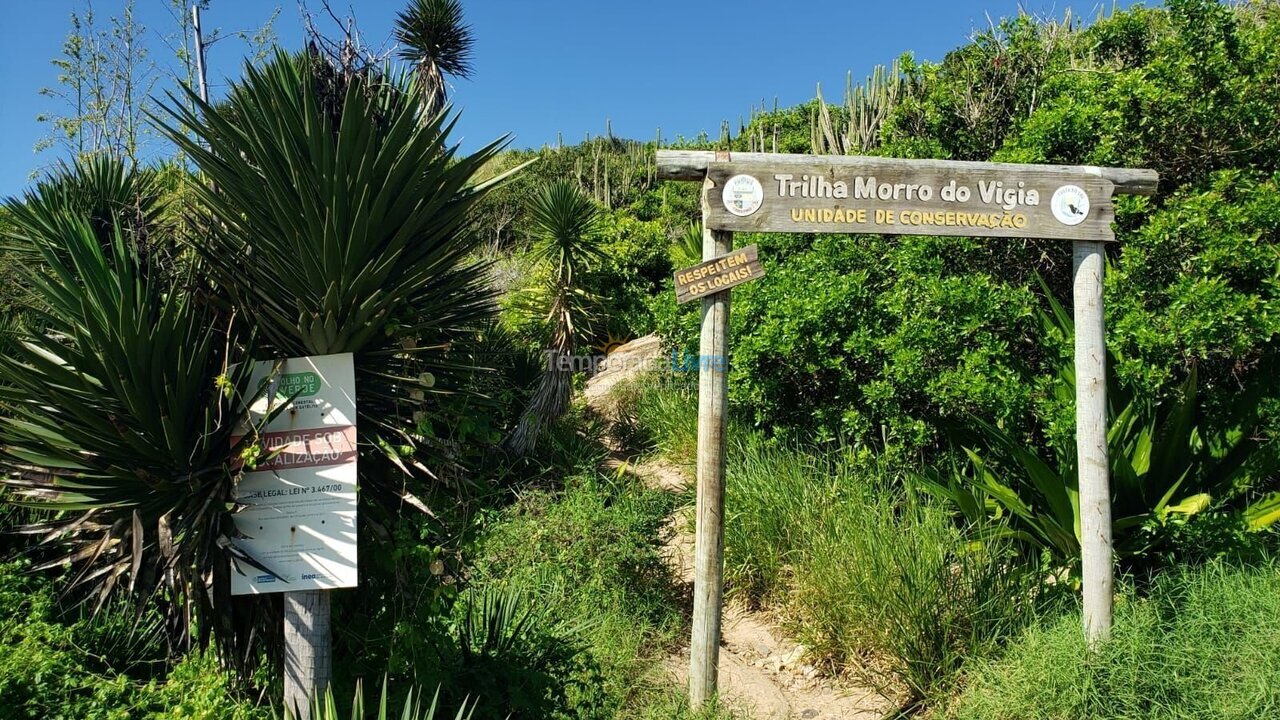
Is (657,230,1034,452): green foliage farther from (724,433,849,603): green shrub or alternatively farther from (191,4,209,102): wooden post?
(191,4,209,102): wooden post

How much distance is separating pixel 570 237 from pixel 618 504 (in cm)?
480

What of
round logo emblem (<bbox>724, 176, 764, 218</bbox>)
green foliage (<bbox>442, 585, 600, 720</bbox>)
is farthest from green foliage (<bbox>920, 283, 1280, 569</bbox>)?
green foliage (<bbox>442, 585, 600, 720</bbox>)

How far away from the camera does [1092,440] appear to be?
4.36 m

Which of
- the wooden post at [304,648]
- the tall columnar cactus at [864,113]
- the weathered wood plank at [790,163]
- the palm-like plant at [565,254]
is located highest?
the tall columnar cactus at [864,113]

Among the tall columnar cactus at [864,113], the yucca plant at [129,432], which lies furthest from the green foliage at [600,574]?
the tall columnar cactus at [864,113]

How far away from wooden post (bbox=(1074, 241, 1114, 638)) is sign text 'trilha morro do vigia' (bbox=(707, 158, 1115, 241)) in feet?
0.87

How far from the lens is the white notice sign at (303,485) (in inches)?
115

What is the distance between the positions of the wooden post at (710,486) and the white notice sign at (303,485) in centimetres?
187

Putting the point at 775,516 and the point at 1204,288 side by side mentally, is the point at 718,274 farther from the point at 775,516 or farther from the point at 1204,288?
the point at 1204,288

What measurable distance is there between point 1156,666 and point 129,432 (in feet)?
15.0

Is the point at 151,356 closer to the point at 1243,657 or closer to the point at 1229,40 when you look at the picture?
the point at 1243,657

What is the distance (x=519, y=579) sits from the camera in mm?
5621

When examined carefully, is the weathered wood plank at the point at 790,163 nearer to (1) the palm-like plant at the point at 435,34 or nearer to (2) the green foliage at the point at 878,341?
(2) the green foliage at the point at 878,341

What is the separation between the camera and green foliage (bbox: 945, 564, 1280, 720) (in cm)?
358
